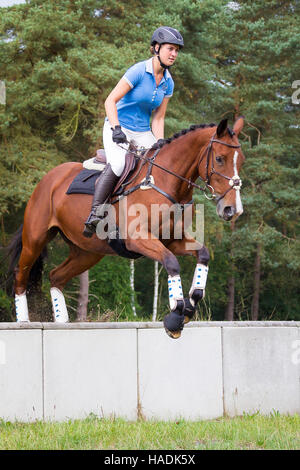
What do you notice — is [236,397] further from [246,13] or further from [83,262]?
[246,13]

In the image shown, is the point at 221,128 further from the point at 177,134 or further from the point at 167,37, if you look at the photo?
the point at 167,37

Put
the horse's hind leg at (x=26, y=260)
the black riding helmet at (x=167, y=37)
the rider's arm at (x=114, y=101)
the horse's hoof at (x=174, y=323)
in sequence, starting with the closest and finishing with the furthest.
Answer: the horse's hoof at (x=174, y=323), the black riding helmet at (x=167, y=37), the rider's arm at (x=114, y=101), the horse's hind leg at (x=26, y=260)

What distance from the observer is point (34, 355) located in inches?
255

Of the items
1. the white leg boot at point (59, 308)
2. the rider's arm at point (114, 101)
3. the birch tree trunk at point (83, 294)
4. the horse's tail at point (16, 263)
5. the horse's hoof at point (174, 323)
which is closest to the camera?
the horse's hoof at point (174, 323)

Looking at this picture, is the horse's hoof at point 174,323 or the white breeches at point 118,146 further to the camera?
the white breeches at point 118,146


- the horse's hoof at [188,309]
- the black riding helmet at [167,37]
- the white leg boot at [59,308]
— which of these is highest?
the black riding helmet at [167,37]

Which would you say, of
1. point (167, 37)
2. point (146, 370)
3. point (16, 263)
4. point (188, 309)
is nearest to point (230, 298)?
point (16, 263)

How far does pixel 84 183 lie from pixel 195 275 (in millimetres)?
1797

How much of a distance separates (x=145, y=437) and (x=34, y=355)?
5.23 ft

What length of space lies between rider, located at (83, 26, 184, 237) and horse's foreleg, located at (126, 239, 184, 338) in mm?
856

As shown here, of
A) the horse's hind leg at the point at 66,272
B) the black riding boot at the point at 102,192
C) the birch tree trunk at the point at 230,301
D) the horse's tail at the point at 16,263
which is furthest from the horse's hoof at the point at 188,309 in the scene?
the birch tree trunk at the point at 230,301

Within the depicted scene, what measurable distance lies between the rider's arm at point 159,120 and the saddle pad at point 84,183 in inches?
29.1

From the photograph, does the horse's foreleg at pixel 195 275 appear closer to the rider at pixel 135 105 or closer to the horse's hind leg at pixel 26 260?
the rider at pixel 135 105

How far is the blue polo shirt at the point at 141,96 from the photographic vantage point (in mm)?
6539
